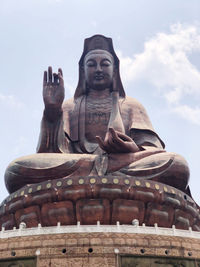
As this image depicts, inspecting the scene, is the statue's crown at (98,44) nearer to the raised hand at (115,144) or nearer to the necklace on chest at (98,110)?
the necklace on chest at (98,110)

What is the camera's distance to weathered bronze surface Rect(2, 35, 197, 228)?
38.1ft

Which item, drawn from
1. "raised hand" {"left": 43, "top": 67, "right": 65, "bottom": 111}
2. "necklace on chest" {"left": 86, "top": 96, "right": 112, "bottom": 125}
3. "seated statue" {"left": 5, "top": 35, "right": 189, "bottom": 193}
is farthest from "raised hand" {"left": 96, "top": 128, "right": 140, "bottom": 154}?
"necklace on chest" {"left": 86, "top": 96, "right": 112, "bottom": 125}

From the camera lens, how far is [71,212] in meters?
11.6

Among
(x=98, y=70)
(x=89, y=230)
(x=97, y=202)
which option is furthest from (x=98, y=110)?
(x=89, y=230)

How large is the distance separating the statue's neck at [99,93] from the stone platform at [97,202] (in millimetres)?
4550

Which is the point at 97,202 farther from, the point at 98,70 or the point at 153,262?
the point at 98,70

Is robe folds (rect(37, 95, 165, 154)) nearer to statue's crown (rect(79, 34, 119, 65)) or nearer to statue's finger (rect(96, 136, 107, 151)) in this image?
statue's finger (rect(96, 136, 107, 151))

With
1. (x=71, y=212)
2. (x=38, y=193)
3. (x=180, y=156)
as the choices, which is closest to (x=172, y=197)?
(x=180, y=156)

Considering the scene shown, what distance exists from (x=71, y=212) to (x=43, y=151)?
2643 mm

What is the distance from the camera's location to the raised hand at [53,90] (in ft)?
44.1

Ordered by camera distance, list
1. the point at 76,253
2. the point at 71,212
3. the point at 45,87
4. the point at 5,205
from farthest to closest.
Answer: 1. the point at 45,87
2. the point at 5,205
3. the point at 71,212
4. the point at 76,253

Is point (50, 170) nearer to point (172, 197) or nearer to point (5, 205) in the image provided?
point (5, 205)

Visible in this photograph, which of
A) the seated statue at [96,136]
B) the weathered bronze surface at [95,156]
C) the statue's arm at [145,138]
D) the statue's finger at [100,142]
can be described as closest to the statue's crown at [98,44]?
the seated statue at [96,136]

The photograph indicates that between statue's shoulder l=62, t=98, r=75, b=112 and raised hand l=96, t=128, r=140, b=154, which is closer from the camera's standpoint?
raised hand l=96, t=128, r=140, b=154
